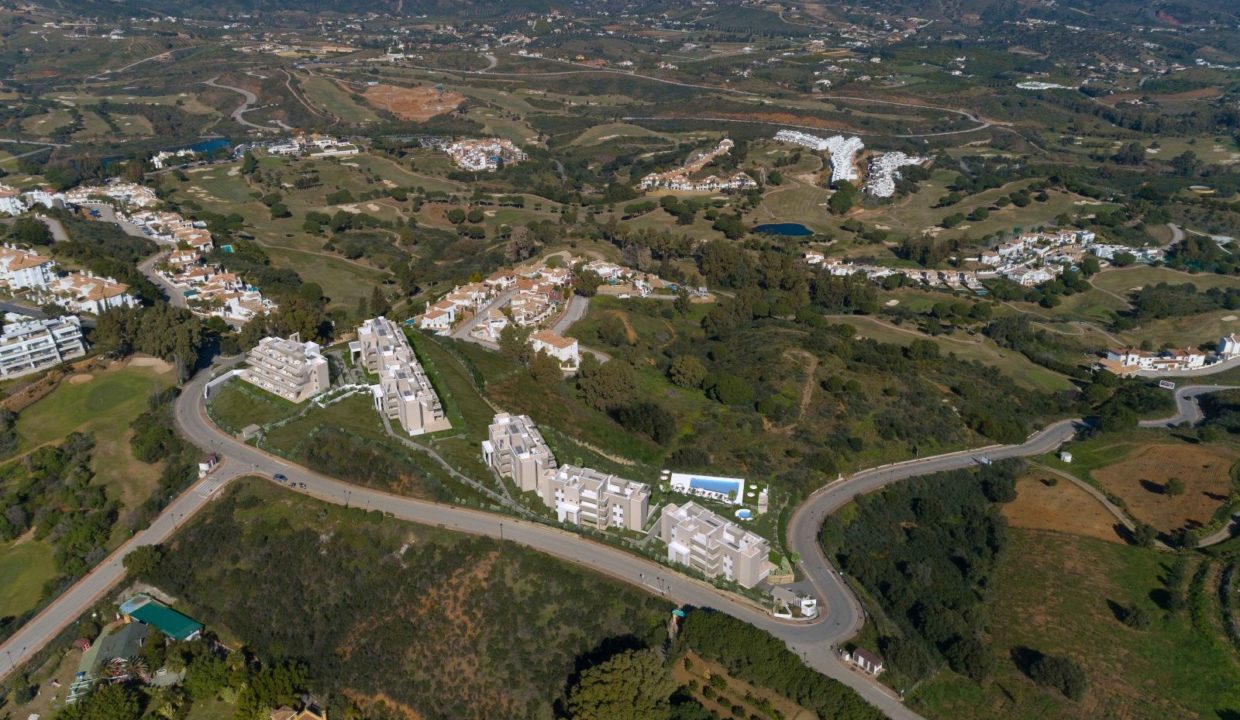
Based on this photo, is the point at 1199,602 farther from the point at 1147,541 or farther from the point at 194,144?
the point at 194,144

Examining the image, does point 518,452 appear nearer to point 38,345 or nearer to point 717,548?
point 717,548

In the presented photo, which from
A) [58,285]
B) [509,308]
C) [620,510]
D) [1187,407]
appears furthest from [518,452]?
[1187,407]

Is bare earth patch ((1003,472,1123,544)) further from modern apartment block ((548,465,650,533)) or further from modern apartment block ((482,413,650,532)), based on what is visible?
modern apartment block ((482,413,650,532))

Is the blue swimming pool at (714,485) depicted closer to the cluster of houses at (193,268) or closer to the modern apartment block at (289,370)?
the modern apartment block at (289,370)

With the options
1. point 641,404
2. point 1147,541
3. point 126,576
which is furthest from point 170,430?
point 1147,541

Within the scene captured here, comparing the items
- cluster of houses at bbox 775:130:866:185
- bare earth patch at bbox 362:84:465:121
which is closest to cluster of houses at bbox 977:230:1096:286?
cluster of houses at bbox 775:130:866:185
